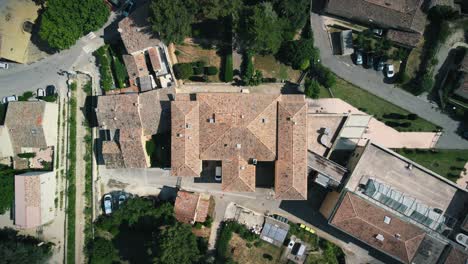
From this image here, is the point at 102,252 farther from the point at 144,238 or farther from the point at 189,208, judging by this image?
the point at 189,208

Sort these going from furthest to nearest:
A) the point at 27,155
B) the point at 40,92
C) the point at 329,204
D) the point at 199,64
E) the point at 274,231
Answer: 1. the point at 40,92
2. the point at 27,155
3. the point at 199,64
4. the point at 274,231
5. the point at 329,204

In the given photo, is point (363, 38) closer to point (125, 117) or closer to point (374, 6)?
point (374, 6)

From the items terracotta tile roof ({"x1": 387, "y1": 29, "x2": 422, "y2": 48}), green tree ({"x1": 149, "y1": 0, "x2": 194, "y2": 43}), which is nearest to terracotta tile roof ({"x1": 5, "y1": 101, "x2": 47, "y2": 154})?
green tree ({"x1": 149, "y1": 0, "x2": 194, "y2": 43})

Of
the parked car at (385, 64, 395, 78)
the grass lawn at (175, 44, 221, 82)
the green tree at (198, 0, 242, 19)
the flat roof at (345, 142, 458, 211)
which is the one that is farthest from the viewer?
the grass lawn at (175, 44, 221, 82)

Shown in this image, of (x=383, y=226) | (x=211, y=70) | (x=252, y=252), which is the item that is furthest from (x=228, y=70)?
(x=383, y=226)

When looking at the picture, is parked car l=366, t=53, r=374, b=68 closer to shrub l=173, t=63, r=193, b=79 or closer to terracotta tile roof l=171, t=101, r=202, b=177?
terracotta tile roof l=171, t=101, r=202, b=177

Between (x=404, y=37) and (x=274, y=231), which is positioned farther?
(x=274, y=231)

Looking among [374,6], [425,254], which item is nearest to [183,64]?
[374,6]
